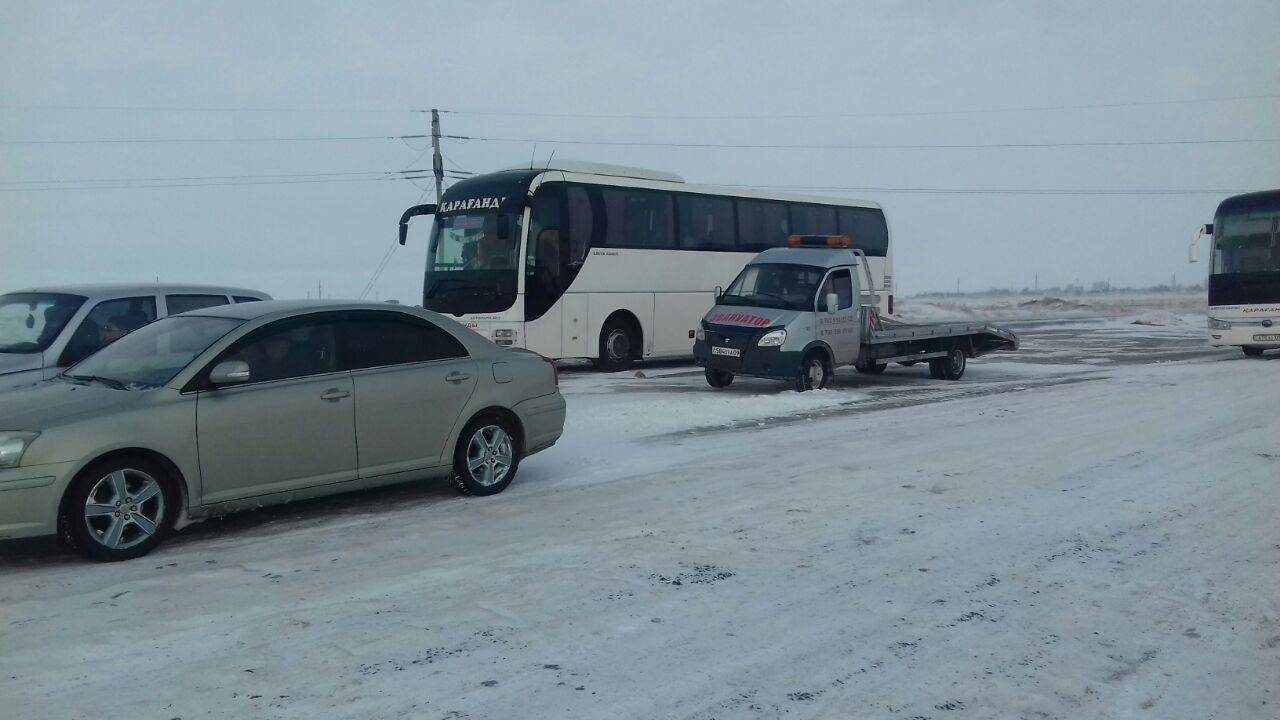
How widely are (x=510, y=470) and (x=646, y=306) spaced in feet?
43.2

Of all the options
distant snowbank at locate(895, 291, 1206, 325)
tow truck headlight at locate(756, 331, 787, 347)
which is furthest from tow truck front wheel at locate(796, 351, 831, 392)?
distant snowbank at locate(895, 291, 1206, 325)

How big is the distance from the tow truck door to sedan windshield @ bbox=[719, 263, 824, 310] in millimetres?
218

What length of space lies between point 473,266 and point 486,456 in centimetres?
1157

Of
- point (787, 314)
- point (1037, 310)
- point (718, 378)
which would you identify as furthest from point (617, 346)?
point (1037, 310)

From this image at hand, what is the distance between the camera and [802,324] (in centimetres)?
1529

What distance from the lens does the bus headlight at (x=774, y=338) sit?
49.2ft

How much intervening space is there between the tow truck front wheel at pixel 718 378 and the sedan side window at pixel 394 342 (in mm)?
8579

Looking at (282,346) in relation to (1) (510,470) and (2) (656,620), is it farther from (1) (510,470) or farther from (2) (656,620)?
(2) (656,620)

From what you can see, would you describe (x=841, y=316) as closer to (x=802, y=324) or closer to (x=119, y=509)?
(x=802, y=324)

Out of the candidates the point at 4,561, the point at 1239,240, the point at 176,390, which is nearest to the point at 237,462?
the point at 176,390

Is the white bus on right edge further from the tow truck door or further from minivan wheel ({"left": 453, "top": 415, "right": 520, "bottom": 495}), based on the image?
minivan wheel ({"left": 453, "top": 415, "right": 520, "bottom": 495})

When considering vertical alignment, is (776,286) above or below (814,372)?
above

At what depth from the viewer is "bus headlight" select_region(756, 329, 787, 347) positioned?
15.0 meters

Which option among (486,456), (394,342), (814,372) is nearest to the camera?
(394,342)
